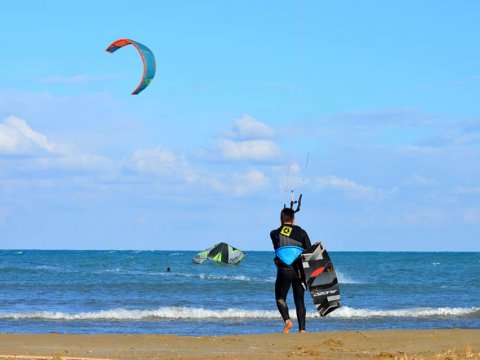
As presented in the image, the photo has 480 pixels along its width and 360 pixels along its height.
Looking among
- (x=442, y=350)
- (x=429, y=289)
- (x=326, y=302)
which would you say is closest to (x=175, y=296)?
(x=429, y=289)

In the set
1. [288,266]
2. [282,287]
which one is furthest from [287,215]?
[282,287]

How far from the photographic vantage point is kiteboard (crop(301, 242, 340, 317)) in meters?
10.4

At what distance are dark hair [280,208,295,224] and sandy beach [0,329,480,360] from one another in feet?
4.73

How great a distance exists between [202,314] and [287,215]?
9209 mm

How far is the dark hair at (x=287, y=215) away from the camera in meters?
10.2

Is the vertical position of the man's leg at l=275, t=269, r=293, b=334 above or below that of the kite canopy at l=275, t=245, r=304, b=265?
below

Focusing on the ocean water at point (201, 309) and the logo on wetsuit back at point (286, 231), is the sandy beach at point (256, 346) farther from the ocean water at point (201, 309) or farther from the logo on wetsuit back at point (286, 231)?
the ocean water at point (201, 309)

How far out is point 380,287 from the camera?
31.8m

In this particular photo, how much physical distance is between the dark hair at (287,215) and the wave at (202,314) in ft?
24.6

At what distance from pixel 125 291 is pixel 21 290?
141 inches

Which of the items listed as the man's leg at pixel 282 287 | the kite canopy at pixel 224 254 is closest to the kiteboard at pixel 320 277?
the man's leg at pixel 282 287

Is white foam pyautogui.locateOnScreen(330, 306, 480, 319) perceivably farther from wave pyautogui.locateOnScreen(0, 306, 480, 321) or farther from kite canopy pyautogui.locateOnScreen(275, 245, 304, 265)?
kite canopy pyautogui.locateOnScreen(275, 245, 304, 265)

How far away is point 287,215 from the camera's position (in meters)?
10.2

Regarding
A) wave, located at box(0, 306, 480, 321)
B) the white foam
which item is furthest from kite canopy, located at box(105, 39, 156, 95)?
the white foam
